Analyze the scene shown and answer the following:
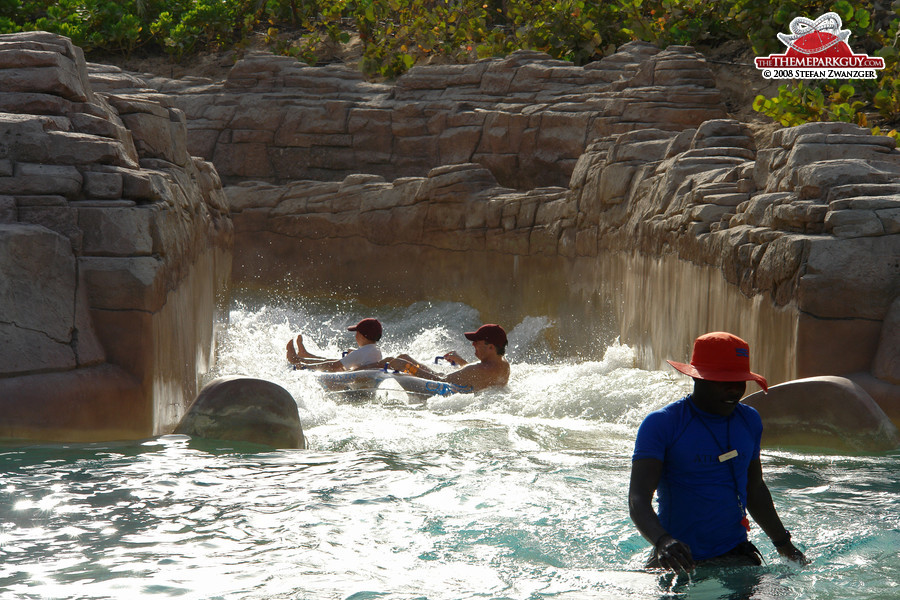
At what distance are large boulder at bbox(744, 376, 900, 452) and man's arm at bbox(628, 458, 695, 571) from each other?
3005mm

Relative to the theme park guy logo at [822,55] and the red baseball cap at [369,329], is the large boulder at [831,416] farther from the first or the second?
the theme park guy logo at [822,55]

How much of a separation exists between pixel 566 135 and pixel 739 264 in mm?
10637

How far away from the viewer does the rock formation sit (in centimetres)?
629

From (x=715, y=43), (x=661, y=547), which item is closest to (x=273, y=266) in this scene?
(x=715, y=43)

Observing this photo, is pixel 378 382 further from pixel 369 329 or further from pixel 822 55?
pixel 822 55

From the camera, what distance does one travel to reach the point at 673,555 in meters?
2.84

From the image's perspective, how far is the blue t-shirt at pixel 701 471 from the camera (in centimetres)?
313

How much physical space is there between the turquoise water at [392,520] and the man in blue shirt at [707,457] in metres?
0.14

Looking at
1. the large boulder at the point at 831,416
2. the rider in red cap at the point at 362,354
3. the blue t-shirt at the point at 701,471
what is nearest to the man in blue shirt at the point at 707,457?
the blue t-shirt at the point at 701,471

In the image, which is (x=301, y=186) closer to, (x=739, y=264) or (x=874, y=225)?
(x=739, y=264)

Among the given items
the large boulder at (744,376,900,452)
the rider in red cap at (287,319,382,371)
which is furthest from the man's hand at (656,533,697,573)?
the rider in red cap at (287,319,382,371)

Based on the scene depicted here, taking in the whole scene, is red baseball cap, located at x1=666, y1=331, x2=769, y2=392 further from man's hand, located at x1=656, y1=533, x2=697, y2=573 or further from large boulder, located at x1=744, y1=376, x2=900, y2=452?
large boulder, located at x1=744, y1=376, x2=900, y2=452

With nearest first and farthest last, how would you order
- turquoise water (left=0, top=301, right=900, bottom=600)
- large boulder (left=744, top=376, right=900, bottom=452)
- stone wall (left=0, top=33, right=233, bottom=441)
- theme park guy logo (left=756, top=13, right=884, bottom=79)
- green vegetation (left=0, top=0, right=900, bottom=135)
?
turquoise water (left=0, top=301, right=900, bottom=600)
stone wall (left=0, top=33, right=233, bottom=441)
large boulder (left=744, top=376, right=900, bottom=452)
theme park guy logo (left=756, top=13, right=884, bottom=79)
green vegetation (left=0, top=0, right=900, bottom=135)

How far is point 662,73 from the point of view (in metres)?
16.6
